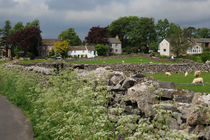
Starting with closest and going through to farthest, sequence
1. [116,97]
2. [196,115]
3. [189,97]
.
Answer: [196,115], [189,97], [116,97]

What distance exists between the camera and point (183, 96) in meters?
6.11

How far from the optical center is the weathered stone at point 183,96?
603 cm

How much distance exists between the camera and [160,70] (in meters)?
23.8

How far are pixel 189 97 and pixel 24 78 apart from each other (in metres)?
9.80

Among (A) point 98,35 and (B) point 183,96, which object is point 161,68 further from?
(A) point 98,35

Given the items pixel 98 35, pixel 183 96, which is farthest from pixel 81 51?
pixel 183 96

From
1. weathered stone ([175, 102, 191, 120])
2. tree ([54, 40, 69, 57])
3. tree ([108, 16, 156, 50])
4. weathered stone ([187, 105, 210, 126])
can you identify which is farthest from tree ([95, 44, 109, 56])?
weathered stone ([187, 105, 210, 126])

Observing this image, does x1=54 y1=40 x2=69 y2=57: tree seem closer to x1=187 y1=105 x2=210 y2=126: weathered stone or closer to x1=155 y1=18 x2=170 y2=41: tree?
x1=155 y1=18 x2=170 y2=41: tree

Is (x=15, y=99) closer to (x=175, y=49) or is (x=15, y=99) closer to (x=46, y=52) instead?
(x=175, y=49)

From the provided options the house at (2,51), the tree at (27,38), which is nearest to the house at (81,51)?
the tree at (27,38)

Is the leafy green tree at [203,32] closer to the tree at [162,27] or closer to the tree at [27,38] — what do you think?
the tree at [162,27]

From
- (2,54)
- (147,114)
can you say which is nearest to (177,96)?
(147,114)

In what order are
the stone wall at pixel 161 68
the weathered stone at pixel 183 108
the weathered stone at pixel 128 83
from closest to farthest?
the weathered stone at pixel 183 108, the weathered stone at pixel 128 83, the stone wall at pixel 161 68

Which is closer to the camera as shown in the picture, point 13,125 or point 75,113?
point 75,113
